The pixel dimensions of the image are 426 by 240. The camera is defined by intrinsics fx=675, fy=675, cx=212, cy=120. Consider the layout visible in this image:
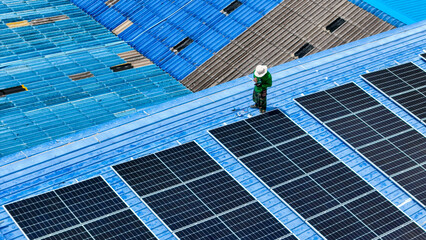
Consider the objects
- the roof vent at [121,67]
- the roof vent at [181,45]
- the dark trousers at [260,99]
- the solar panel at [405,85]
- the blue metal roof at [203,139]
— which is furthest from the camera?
the roof vent at [181,45]

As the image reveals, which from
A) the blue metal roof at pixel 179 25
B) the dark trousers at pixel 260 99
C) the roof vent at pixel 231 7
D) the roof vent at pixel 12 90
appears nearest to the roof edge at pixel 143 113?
the dark trousers at pixel 260 99

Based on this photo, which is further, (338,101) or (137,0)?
(137,0)

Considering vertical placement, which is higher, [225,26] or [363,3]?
[363,3]

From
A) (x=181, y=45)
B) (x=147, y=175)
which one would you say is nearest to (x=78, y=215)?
(x=147, y=175)

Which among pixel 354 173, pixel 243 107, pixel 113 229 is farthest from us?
pixel 243 107

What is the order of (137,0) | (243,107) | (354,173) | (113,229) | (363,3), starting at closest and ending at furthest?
1. (113,229)
2. (354,173)
3. (243,107)
4. (363,3)
5. (137,0)

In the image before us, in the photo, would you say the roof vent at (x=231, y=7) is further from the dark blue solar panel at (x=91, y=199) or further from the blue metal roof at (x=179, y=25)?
the dark blue solar panel at (x=91, y=199)

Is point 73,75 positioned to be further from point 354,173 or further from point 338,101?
point 354,173

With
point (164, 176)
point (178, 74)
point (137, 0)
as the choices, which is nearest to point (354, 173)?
point (164, 176)
